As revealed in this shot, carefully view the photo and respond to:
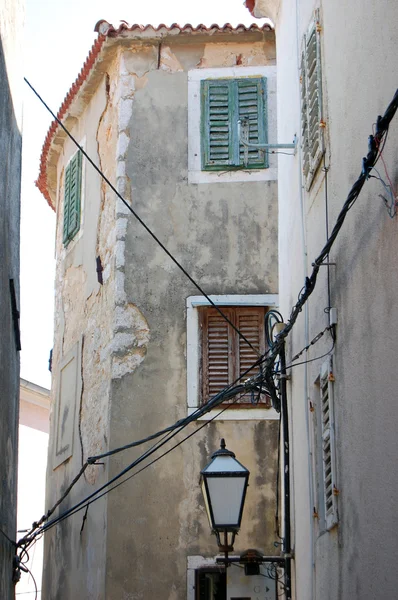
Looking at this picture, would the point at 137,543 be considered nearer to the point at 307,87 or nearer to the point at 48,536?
the point at 48,536

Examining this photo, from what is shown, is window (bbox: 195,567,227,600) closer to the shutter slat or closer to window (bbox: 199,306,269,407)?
window (bbox: 199,306,269,407)

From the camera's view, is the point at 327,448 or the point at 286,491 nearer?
the point at 327,448

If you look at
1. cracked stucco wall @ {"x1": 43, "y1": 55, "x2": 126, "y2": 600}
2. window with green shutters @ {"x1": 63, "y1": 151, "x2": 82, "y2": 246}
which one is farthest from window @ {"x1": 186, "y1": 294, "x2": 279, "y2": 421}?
window with green shutters @ {"x1": 63, "y1": 151, "x2": 82, "y2": 246}

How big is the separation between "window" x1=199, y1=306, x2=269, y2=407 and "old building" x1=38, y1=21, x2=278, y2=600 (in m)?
0.02

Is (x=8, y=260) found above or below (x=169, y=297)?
below

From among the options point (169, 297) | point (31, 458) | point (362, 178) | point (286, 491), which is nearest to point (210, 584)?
point (169, 297)

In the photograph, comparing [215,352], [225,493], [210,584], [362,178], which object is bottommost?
[210,584]

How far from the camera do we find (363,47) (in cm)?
749

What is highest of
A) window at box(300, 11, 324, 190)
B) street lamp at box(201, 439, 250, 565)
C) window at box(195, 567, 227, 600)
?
window at box(300, 11, 324, 190)

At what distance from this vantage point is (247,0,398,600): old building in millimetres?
6656

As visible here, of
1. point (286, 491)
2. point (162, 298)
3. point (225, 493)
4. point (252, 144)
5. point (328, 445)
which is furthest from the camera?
point (162, 298)

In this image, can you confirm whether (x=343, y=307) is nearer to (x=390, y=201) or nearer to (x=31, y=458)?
(x=390, y=201)

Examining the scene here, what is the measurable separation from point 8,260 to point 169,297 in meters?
3.72

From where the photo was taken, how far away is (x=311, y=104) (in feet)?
30.9
